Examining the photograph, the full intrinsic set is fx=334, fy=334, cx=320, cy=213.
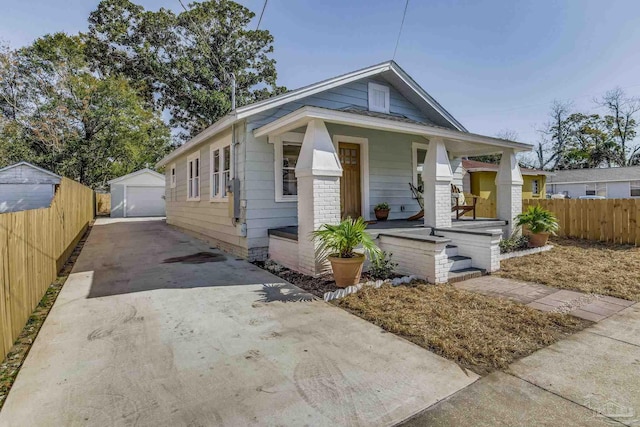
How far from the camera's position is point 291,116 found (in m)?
Result: 5.30

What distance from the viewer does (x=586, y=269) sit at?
19.5 feet

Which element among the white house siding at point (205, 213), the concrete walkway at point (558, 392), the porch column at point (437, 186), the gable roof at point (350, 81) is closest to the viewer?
the concrete walkway at point (558, 392)

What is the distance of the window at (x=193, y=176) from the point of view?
10.5 m

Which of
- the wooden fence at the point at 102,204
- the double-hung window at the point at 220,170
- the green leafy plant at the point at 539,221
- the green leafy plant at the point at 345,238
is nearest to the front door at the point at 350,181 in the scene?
the double-hung window at the point at 220,170

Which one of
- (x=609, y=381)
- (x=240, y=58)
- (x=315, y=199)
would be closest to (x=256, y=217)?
(x=315, y=199)

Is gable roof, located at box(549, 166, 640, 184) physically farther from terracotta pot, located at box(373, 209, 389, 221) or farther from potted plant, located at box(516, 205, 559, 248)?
terracotta pot, located at box(373, 209, 389, 221)

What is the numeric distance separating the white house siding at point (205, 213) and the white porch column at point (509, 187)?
6.16 metres

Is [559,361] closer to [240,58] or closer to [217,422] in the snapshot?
[217,422]

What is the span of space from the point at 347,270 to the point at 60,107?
26022 millimetres

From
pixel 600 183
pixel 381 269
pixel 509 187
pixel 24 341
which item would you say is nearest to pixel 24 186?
pixel 24 341

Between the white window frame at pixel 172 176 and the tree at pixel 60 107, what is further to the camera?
the tree at pixel 60 107

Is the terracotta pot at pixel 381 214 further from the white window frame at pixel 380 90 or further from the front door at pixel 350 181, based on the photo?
the white window frame at pixel 380 90

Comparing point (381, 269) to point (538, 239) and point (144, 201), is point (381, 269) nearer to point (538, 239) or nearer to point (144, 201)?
point (538, 239)

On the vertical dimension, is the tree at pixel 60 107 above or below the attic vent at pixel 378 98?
above
